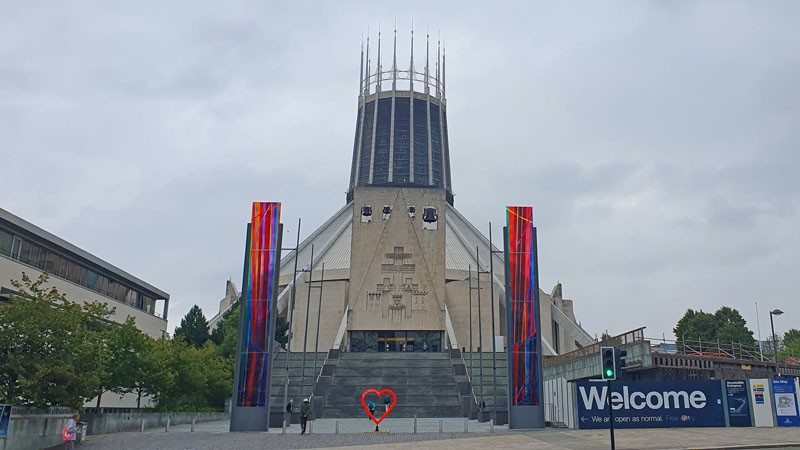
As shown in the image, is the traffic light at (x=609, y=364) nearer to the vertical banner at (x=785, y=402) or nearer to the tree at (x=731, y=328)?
the vertical banner at (x=785, y=402)

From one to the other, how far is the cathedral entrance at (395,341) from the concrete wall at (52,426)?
22.2m

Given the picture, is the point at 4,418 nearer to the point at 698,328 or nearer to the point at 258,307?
the point at 258,307

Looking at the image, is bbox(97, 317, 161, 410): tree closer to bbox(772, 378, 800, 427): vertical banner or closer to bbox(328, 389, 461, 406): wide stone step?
bbox(328, 389, 461, 406): wide stone step

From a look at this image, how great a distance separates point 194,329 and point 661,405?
123ft

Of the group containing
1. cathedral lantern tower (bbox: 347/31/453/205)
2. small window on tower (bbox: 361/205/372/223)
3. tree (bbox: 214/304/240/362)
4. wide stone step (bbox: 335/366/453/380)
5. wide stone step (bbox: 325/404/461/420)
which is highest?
cathedral lantern tower (bbox: 347/31/453/205)

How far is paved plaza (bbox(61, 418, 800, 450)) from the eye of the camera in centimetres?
1819

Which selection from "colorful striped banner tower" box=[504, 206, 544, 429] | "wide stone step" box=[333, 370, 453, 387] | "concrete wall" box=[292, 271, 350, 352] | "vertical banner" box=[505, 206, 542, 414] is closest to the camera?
"colorful striped banner tower" box=[504, 206, 544, 429]

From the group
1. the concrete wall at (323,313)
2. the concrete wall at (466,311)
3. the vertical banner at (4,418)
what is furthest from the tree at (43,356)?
the concrete wall at (466,311)

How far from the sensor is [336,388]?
3803 cm

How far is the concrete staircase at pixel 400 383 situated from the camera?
115 feet

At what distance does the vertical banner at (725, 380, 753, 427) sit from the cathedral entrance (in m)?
27.4

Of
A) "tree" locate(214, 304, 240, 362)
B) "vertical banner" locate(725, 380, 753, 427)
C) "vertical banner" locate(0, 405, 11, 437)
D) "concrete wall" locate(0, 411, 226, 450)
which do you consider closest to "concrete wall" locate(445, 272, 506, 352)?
"tree" locate(214, 304, 240, 362)

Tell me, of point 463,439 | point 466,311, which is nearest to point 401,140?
point 466,311

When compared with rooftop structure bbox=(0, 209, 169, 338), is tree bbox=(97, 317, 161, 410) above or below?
below
